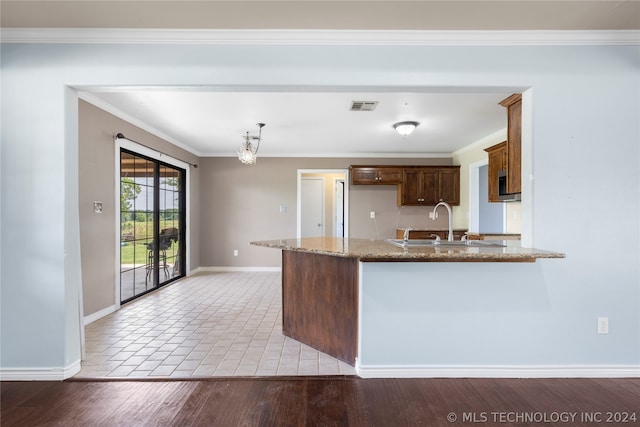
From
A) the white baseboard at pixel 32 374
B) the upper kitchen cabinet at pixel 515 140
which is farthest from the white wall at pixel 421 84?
the upper kitchen cabinet at pixel 515 140

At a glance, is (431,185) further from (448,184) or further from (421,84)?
(421,84)

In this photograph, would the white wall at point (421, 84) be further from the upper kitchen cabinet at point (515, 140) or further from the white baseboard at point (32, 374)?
the upper kitchen cabinet at point (515, 140)

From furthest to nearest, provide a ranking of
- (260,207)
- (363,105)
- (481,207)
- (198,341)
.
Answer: (260,207) → (481,207) → (363,105) → (198,341)

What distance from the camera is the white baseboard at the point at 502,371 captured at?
90.6 inches

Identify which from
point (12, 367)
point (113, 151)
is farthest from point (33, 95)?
point (12, 367)

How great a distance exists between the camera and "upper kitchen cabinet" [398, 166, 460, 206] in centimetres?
609

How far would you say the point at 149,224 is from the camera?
4801 mm

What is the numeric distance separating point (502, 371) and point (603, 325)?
78 cm

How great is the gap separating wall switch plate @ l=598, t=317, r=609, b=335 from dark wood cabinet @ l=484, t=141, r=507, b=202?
2079 mm

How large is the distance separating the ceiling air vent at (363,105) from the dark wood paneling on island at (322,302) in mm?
1755

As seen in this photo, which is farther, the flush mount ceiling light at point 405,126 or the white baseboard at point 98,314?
the flush mount ceiling light at point 405,126

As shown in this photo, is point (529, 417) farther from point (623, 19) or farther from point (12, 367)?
point (12, 367)

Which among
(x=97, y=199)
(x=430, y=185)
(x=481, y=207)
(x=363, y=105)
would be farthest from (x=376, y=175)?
(x=97, y=199)

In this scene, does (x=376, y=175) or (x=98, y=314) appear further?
(x=376, y=175)
